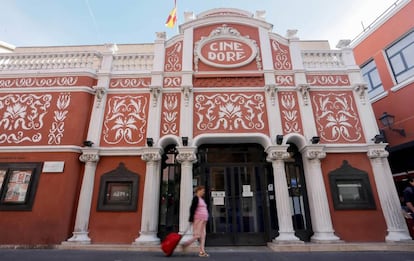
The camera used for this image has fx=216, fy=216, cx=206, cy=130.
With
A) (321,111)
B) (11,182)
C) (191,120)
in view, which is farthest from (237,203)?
(11,182)

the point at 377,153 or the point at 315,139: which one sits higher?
the point at 315,139

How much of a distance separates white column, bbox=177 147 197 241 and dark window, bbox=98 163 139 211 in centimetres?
142

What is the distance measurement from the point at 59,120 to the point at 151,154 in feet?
10.9

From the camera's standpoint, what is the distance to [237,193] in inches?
275

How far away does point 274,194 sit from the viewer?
7.02m

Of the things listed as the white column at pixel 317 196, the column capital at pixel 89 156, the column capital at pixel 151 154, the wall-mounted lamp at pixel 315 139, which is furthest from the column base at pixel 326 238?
the column capital at pixel 89 156

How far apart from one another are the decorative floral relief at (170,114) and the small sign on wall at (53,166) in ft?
10.3

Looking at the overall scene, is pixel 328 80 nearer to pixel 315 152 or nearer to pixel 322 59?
pixel 322 59

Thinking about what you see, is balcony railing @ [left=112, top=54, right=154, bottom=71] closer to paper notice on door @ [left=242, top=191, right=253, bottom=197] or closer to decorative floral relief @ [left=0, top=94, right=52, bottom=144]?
decorative floral relief @ [left=0, top=94, right=52, bottom=144]

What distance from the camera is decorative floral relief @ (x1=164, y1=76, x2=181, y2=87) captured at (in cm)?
774

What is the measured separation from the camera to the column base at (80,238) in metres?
5.87

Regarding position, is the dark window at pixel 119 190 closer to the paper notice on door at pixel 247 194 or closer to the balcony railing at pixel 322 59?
the paper notice on door at pixel 247 194

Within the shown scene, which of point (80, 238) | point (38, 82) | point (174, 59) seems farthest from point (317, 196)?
point (38, 82)

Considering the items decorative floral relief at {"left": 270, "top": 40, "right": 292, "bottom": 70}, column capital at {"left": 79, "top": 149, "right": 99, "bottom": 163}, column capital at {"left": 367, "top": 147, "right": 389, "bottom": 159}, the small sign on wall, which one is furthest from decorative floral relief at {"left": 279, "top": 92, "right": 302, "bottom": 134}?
the small sign on wall
